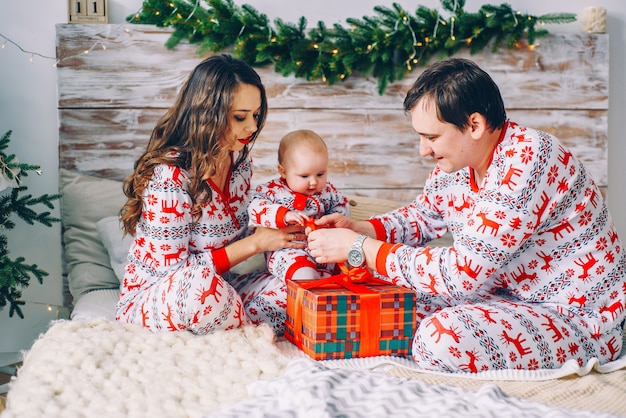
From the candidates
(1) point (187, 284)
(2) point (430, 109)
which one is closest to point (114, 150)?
(1) point (187, 284)

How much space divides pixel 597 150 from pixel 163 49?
186cm

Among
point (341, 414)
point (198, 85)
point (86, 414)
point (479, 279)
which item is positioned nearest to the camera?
point (341, 414)

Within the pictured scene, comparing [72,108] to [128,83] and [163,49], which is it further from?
[163,49]

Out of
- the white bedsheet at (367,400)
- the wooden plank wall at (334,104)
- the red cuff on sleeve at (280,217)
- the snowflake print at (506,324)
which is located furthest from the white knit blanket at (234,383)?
the wooden plank wall at (334,104)

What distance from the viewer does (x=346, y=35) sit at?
265 centimetres

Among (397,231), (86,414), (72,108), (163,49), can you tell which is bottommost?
(86,414)

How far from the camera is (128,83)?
2.67 metres

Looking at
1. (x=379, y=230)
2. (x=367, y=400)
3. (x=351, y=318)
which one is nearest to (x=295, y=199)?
(x=379, y=230)

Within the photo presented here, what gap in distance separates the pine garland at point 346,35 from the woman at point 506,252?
3.38 ft

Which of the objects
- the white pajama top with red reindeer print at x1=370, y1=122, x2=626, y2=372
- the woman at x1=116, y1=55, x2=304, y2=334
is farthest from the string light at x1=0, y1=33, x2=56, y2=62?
the white pajama top with red reindeer print at x1=370, y1=122, x2=626, y2=372

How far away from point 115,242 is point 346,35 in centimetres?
119

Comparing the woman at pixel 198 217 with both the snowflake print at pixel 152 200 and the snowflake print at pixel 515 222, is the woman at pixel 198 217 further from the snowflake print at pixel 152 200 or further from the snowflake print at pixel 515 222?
the snowflake print at pixel 515 222

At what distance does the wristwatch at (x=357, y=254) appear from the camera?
69.2 inches

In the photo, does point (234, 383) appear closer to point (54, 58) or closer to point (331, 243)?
point (331, 243)
